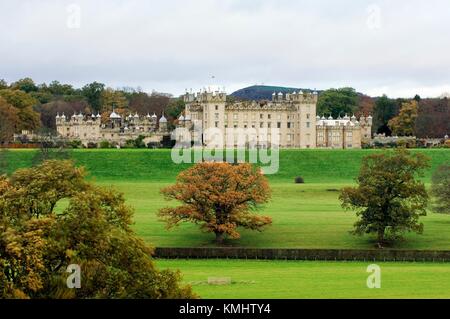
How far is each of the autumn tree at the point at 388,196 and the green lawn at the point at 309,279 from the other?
557cm

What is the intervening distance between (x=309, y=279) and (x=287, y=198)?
102 ft

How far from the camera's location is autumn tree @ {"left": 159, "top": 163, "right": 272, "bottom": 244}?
49906 mm

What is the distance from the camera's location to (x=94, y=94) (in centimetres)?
15538

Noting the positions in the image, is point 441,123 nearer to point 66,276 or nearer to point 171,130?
point 171,130

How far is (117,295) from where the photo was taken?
26.3 m

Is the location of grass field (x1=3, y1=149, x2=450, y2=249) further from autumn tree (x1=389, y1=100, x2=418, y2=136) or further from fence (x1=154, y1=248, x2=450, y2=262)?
autumn tree (x1=389, y1=100, x2=418, y2=136)

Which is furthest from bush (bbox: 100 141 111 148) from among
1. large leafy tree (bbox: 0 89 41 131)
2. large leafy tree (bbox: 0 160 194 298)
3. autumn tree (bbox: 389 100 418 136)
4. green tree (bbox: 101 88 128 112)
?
large leafy tree (bbox: 0 160 194 298)

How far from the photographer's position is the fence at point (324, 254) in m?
45.0

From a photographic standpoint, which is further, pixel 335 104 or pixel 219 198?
pixel 335 104

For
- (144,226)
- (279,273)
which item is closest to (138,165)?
(144,226)

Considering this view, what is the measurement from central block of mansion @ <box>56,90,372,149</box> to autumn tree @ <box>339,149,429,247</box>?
189 feet

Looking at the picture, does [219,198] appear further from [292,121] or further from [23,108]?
[23,108]

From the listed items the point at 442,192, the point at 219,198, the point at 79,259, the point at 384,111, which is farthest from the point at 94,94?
the point at 79,259

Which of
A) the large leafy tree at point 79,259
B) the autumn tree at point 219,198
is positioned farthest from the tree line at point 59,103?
the large leafy tree at point 79,259
